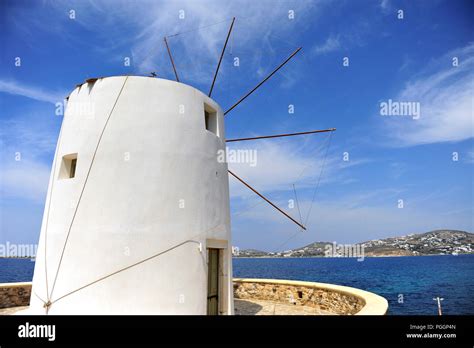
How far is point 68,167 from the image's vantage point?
724 cm

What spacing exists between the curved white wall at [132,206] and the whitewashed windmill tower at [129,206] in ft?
0.07

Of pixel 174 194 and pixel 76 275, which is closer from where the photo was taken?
pixel 76 275

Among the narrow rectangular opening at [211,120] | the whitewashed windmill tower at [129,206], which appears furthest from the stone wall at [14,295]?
the narrow rectangular opening at [211,120]

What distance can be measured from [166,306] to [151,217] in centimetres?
183

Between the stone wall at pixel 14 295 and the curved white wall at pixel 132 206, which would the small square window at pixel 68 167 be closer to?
the curved white wall at pixel 132 206

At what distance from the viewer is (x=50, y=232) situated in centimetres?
660

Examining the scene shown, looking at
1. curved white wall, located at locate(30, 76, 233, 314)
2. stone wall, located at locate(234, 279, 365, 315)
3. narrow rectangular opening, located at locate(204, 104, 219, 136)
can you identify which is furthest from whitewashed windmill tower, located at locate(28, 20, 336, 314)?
stone wall, located at locate(234, 279, 365, 315)

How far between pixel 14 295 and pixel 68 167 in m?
6.93

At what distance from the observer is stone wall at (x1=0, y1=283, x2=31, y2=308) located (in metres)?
10.6

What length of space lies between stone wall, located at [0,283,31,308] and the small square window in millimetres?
6693

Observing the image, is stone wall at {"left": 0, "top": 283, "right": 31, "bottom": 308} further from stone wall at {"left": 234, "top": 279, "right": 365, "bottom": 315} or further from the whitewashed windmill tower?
stone wall at {"left": 234, "top": 279, "right": 365, "bottom": 315}
